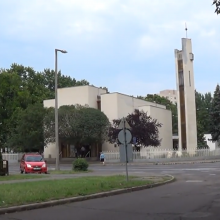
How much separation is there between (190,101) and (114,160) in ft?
41.6

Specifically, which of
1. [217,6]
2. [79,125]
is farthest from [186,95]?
[217,6]

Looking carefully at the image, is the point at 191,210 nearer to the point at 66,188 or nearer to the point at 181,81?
the point at 66,188

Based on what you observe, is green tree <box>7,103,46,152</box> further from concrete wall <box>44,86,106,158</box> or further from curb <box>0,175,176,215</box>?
curb <box>0,175,176,215</box>

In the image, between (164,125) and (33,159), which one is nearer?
(33,159)

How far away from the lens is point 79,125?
169ft

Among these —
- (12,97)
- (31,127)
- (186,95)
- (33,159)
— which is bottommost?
(33,159)

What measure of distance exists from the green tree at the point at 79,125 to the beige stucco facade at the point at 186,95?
33.2 ft

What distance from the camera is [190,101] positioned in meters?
54.3

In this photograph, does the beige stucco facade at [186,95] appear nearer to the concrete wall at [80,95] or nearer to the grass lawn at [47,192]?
the concrete wall at [80,95]

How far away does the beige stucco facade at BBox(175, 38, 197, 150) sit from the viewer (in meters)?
53.7

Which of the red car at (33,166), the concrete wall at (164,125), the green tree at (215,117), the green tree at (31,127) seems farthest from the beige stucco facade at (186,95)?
the red car at (33,166)

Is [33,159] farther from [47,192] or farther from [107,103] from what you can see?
[107,103]

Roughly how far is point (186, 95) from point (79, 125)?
14.4 meters

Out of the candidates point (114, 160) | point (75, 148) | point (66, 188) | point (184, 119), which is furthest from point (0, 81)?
point (66, 188)
